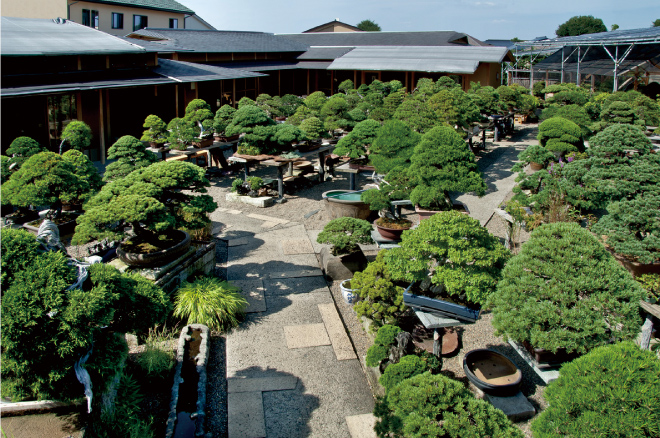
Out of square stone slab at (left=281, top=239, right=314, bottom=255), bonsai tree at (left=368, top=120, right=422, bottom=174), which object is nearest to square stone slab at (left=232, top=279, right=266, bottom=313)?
square stone slab at (left=281, top=239, right=314, bottom=255)

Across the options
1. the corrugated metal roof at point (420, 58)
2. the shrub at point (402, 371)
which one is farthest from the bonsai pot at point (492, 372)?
the corrugated metal roof at point (420, 58)

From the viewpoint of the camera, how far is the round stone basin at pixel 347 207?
1210 cm

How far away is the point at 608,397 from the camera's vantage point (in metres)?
3.51

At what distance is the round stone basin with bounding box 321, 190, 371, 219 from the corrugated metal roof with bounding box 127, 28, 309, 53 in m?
15.4

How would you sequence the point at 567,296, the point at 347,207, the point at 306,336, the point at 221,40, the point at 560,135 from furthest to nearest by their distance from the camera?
the point at 221,40, the point at 560,135, the point at 347,207, the point at 306,336, the point at 567,296

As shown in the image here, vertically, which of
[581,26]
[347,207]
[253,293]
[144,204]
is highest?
[581,26]

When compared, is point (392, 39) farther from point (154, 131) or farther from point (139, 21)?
point (154, 131)

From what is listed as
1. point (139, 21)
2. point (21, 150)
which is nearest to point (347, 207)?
point (21, 150)

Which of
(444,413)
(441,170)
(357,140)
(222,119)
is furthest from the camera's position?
(222,119)

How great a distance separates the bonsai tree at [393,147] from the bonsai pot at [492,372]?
5015mm

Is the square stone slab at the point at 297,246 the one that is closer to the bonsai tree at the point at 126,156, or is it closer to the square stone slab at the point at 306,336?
the square stone slab at the point at 306,336

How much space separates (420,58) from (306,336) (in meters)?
23.5

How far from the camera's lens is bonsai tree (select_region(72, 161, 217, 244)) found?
24.2ft

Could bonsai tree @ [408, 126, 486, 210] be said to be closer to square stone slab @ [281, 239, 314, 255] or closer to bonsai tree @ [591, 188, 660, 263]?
bonsai tree @ [591, 188, 660, 263]
